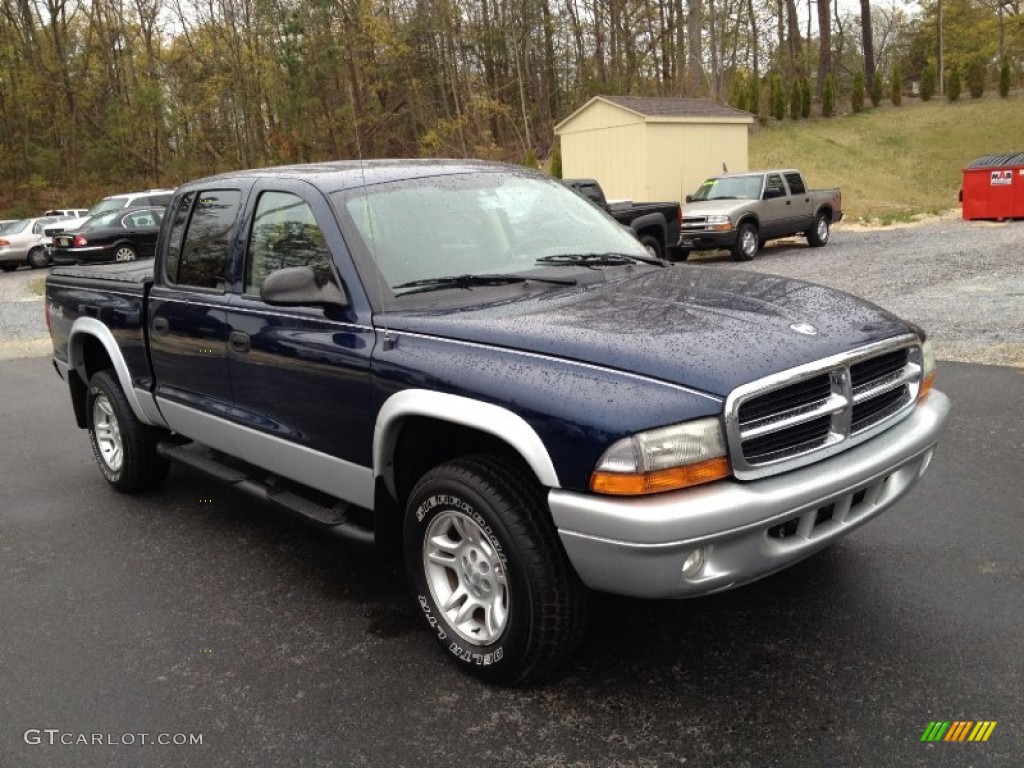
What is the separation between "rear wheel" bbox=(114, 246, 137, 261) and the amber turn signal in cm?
2081

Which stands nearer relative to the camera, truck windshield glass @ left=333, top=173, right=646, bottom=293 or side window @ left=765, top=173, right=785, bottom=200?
truck windshield glass @ left=333, top=173, right=646, bottom=293

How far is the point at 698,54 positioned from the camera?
3331cm

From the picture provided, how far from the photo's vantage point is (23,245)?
2600 cm

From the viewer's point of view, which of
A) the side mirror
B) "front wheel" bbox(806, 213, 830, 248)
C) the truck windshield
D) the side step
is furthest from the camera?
"front wheel" bbox(806, 213, 830, 248)

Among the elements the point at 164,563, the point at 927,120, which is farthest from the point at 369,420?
the point at 927,120

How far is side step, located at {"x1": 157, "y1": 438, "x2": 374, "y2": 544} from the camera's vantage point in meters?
3.70

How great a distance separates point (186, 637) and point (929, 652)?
287 cm

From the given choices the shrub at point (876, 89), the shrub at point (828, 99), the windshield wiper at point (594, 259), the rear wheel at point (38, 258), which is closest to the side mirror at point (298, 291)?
the windshield wiper at point (594, 259)

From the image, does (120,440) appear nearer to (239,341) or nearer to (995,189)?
(239,341)

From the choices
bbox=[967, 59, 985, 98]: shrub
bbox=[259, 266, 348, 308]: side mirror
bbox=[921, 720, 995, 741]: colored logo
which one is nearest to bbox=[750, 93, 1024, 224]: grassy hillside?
bbox=[967, 59, 985, 98]: shrub

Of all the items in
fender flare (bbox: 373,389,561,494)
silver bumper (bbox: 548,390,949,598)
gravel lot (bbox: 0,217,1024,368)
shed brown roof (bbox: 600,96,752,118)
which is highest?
shed brown roof (bbox: 600,96,752,118)

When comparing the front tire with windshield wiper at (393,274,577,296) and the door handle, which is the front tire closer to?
the door handle

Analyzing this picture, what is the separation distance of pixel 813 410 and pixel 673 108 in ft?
73.3

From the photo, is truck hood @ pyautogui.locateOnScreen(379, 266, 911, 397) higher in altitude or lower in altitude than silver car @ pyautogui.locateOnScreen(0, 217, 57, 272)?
lower
